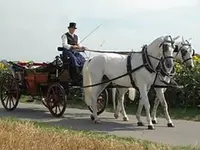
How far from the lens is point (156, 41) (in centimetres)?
1121

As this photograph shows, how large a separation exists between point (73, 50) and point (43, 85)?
162 cm

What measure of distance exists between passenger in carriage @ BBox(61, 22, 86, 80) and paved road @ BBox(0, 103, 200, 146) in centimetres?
123

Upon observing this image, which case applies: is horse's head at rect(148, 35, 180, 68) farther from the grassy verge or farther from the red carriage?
the grassy verge

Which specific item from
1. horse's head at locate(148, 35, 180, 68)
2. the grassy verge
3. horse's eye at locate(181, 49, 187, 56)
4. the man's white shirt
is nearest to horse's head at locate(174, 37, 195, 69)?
horse's eye at locate(181, 49, 187, 56)

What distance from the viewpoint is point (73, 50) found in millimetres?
12680

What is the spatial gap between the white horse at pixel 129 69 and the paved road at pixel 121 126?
402mm

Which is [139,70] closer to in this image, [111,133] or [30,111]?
[111,133]

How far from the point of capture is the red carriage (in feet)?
42.1

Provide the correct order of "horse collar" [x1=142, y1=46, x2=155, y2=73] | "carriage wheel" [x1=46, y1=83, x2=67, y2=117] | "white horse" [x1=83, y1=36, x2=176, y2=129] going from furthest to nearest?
1. "carriage wheel" [x1=46, y1=83, x2=67, y2=117]
2. "horse collar" [x1=142, y1=46, x2=155, y2=73]
3. "white horse" [x1=83, y1=36, x2=176, y2=129]

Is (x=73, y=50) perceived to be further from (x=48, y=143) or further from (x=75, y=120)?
(x=48, y=143)

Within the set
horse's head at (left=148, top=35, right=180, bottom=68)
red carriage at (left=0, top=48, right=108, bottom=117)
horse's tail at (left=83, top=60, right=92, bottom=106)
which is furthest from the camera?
red carriage at (left=0, top=48, right=108, bottom=117)

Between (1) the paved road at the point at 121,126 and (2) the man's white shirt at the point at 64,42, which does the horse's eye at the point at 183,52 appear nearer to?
(1) the paved road at the point at 121,126

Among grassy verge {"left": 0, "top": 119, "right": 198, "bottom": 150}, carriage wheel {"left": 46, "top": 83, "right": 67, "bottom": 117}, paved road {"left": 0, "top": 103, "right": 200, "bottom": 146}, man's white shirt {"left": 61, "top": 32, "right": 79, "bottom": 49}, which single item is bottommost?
paved road {"left": 0, "top": 103, "right": 200, "bottom": 146}

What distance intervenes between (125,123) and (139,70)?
1.39 metres
